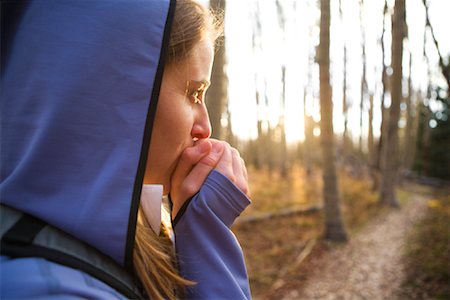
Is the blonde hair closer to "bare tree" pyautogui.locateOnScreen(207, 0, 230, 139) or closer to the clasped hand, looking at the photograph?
the clasped hand

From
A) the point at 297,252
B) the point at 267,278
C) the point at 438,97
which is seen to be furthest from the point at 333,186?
the point at 438,97

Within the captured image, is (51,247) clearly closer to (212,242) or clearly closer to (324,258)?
(212,242)

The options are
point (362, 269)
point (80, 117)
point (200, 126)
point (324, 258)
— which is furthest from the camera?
point (324, 258)

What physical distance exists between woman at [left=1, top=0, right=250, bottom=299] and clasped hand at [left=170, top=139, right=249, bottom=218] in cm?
2

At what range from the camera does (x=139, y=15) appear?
1.02 meters

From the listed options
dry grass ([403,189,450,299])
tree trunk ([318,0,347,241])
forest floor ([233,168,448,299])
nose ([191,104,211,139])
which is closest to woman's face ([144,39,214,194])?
nose ([191,104,211,139])

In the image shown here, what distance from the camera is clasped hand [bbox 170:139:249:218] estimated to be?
3.98 ft

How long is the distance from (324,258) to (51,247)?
26.0 ft

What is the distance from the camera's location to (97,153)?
37.6 inches

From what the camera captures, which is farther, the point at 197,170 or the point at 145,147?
the point at 197,170

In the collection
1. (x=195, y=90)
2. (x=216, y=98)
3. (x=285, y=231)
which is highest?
(x=216, y=98)

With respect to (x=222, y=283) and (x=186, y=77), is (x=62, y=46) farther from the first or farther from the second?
(x=222, y=283)

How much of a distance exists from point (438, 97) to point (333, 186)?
13.6m

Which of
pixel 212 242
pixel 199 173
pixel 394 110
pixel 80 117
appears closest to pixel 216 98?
pixel 199 173
